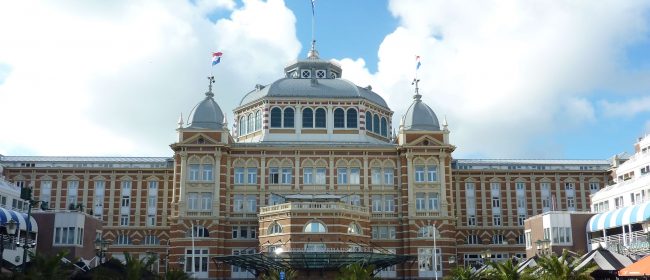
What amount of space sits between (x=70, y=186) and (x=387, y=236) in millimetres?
42926

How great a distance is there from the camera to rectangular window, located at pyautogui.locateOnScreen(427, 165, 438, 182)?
81688mm

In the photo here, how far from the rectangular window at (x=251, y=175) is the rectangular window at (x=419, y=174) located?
19.1 metres

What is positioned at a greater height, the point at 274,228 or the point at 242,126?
the point at 242,126

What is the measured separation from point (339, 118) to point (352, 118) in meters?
1.64

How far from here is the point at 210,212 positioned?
79.2 m

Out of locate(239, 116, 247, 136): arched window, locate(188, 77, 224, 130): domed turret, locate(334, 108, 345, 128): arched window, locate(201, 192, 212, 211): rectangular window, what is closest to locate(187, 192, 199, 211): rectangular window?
locate(201, 192, 212, 211): rectangular window

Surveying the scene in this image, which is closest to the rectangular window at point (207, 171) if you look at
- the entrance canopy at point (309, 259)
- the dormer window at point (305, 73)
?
the entrance canopy at point (309, 259)

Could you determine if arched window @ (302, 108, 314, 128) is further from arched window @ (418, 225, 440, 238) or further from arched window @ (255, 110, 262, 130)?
arched window @ (418, 225, 440, 238)

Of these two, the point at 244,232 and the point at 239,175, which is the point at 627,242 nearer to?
the point at 244,232

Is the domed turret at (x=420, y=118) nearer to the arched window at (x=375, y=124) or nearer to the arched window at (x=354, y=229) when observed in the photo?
the arched window at (x=375, y=124)

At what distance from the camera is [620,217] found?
67688 millimetres

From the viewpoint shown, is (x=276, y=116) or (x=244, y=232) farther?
(x=276, y=116)

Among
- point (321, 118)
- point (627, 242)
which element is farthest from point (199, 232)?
point (627, 242)

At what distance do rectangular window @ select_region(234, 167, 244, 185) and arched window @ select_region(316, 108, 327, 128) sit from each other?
448 inches
